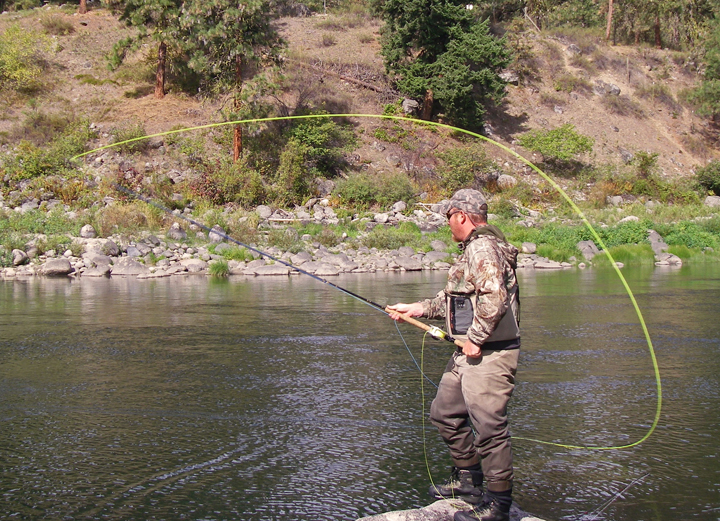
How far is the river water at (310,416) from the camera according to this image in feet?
14.1

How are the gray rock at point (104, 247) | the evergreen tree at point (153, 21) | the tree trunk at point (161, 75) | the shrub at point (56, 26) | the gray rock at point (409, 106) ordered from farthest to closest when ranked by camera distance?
the shrub at point (56, 26), the gray rock at point (409, 106), the tree trunk at point (161, 75), the evergreen tree at point (153, 21), the gray rock at point (104, 247)

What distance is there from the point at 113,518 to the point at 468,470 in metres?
1.97

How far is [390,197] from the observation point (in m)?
30.0

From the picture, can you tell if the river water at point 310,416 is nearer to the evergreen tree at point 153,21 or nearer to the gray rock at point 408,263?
the gray rock at point 408,263

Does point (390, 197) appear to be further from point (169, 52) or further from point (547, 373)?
point (547, 373)

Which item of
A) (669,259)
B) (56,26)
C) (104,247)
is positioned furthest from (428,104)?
(104,247)

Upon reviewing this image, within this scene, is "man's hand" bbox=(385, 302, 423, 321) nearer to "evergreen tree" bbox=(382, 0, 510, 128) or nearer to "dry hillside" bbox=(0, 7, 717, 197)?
"dry hillside" bbox=(0, 7, 717, 197)

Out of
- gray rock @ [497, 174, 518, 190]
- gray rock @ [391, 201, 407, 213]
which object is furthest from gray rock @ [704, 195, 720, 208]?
gray rock @ [391, 201, 407, 213]

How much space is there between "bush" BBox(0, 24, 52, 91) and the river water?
1105 inches

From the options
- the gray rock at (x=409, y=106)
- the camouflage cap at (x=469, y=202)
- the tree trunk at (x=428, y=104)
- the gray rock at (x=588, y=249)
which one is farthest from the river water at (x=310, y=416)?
the gray rock at (x=409, y=106)

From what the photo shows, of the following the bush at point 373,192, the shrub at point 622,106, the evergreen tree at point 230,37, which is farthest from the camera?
the shrub at point 622,106

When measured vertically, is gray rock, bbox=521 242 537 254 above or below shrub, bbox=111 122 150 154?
below

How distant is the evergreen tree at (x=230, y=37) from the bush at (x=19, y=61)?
9709 millimetres

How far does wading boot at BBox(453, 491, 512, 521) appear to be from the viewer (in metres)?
3.76
